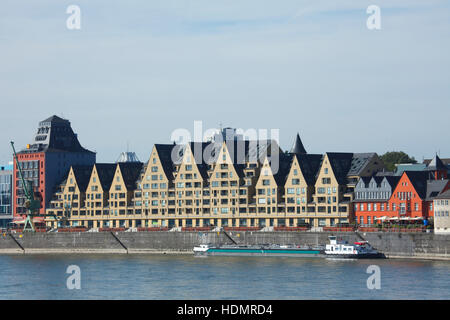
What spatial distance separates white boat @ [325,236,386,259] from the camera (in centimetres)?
16438

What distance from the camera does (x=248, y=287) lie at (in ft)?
392

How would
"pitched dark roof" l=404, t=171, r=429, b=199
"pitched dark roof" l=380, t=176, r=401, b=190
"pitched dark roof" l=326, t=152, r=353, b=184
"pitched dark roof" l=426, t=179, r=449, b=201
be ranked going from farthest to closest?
"pitched dark roof" l=326, t=152, r=353, b=184 < "pitched dark roof" l=380, t=176, r=401, b=190 < "pitched dark roof" l=404, t=171, r=429, b=199 < "pitched dark roof" l=426, t=179, r=449, b=201

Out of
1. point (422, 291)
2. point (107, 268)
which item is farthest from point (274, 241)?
point (422, 291)

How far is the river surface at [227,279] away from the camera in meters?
112

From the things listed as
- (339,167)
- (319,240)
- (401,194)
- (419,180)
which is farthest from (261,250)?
(419,180)

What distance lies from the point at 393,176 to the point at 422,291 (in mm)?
76744

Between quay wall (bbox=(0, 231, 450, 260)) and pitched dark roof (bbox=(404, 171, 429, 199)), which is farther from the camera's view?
pitched dark roof (bbox=(404, 171, 429, 199))

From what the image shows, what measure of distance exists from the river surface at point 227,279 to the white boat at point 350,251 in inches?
123

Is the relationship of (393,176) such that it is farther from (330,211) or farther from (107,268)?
(107,268)

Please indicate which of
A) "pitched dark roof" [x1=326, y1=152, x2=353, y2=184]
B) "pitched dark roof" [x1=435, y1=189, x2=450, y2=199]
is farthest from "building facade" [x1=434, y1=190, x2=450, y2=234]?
"pitched dark roof" [x1=326, y1=152, x2=353, y2=184]

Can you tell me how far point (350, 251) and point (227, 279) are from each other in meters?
39.5

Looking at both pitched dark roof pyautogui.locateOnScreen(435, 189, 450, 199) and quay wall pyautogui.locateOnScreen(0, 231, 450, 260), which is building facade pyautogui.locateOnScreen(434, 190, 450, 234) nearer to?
pitched dark roof pyautogui.locateOnScreen(435, 189, 450, 199)

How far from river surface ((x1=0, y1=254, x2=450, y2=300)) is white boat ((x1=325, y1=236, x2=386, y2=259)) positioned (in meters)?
3.13

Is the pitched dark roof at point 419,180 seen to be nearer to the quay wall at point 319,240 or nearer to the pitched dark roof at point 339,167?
the quay wall at point 319,240
